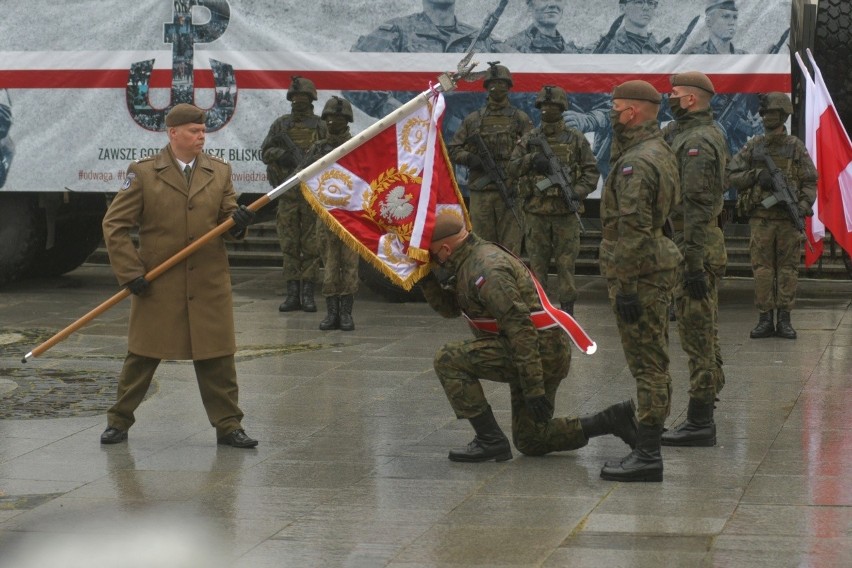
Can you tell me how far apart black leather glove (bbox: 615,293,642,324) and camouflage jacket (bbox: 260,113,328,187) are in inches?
264

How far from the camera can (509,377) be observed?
7.42m

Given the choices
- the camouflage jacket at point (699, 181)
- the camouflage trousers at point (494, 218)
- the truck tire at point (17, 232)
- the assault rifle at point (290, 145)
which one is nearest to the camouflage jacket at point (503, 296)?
the camouflage jacket at point (699, 181)

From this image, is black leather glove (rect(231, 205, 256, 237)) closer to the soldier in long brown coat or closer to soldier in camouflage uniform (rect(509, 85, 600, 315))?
the soldier in long brown coat

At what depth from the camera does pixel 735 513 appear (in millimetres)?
6387

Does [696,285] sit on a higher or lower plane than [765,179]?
lower

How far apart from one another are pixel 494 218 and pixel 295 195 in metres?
1.83

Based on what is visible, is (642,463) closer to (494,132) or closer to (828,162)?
(828,162)

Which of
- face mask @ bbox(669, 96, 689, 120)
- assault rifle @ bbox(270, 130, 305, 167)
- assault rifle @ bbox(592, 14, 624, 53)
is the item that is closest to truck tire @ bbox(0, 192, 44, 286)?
assault rifle @ bbox(270, 130, 305, 167)

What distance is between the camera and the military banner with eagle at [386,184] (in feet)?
26.0

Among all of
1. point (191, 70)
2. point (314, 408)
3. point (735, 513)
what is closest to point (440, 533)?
point (735, 513)

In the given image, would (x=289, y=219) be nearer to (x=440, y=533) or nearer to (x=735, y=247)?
(x=735, y=247)

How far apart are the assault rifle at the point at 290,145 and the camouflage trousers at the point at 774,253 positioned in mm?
3997

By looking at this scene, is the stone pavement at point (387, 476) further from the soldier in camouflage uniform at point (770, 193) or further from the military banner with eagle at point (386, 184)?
the military banner with eagle at point (386, 184)

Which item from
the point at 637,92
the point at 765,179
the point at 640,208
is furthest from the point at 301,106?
the point at 640,208
